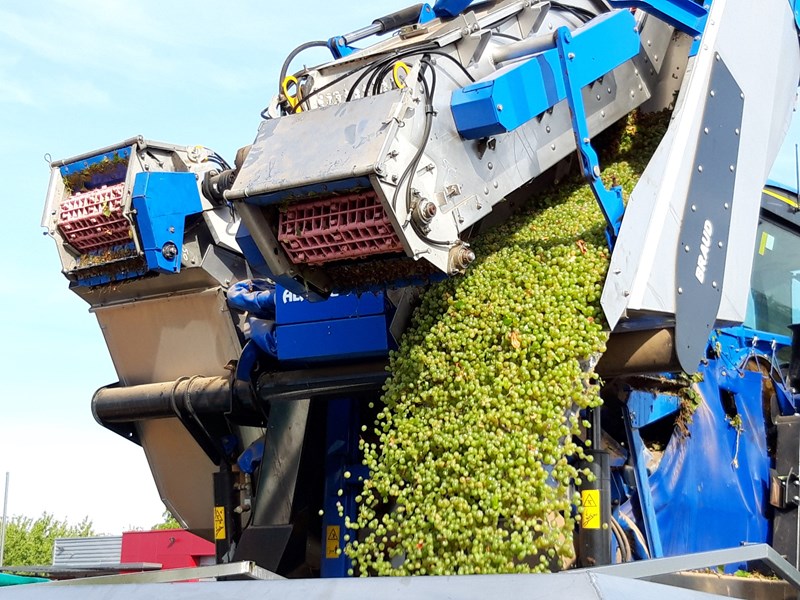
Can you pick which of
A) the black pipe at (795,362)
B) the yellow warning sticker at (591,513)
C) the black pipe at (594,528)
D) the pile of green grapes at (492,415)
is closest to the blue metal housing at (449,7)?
the pile of green grapes at (492,415)

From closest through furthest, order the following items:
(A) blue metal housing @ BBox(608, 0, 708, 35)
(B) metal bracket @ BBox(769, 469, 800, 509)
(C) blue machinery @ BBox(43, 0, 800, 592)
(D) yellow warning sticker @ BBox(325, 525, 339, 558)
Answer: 1. (C) blue machinery @ BBox(43, 0, 800, 592)
2. (A) blue metal housing @ BBox(608, 0, 708, 35)
3. (D) yellow warning sticker @ BBox(325, 525, 339, 558)
4. (B) metal bracket @ BBox(769, 469, 800, 509)

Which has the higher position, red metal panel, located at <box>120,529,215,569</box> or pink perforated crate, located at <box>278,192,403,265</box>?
pink perforated crate, located at <box>278,192,403,265</box>

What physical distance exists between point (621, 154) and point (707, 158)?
73 centimetres

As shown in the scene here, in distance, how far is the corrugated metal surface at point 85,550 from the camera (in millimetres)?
6398

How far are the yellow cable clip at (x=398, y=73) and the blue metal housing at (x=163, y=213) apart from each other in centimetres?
167

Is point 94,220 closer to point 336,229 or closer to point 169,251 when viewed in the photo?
point 169,251

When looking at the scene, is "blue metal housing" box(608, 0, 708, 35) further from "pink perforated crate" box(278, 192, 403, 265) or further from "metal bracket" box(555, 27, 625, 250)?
"pink perforated crate" box(278, 192, 403, 265)

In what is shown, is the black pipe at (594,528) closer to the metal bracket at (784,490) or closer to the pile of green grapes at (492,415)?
the pile of green grapes at (492,415)

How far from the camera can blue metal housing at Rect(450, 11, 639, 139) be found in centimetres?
349

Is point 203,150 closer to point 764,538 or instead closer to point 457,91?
point 457,91

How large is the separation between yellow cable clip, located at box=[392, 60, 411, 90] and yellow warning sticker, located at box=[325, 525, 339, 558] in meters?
2.00

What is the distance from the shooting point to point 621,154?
4.63 metres

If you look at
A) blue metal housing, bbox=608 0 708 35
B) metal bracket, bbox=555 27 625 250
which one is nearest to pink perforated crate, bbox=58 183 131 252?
metal bracket, bbox=555 27 625 250

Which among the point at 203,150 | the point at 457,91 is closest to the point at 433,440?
the point at 457,91
